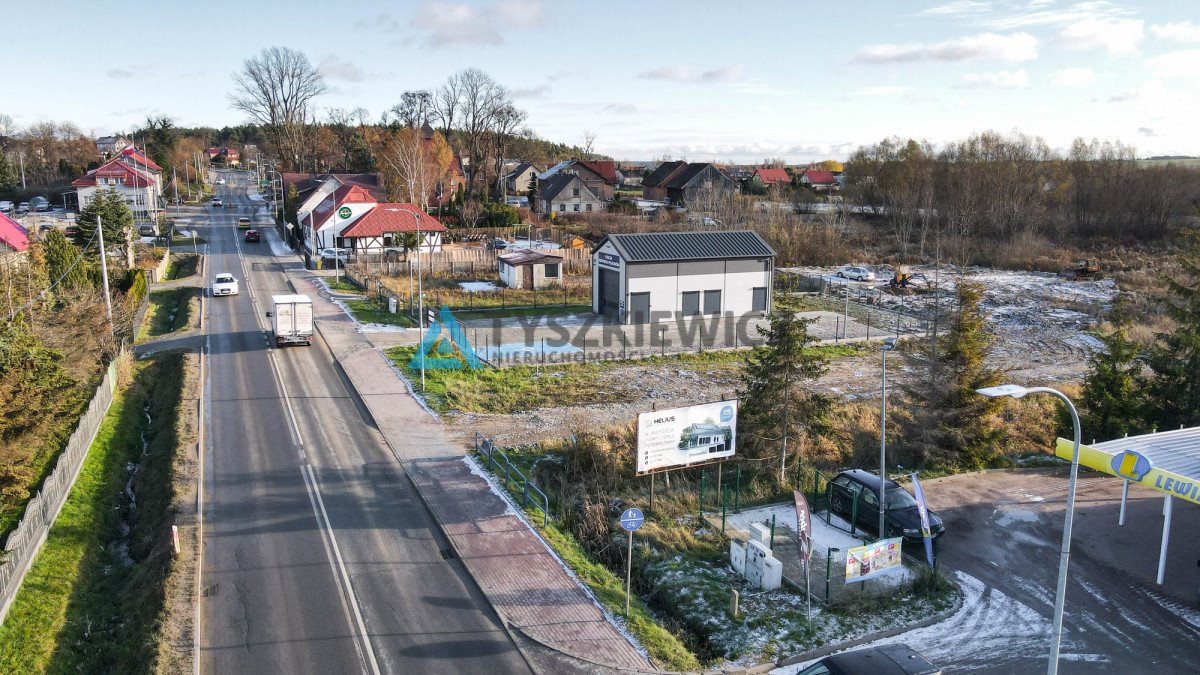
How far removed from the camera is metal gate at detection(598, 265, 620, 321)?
38.7 m

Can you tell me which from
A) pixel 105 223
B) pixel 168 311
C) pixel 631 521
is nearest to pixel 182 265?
pixel 105 223

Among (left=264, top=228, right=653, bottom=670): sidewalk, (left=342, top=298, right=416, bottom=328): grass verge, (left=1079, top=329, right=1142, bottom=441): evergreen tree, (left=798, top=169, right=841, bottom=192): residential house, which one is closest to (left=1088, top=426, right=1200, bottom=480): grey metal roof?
(left=1079, top=329, right=1142, bottom=441): evergreen tree

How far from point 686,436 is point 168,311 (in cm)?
3390

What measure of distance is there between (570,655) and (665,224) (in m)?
59.2

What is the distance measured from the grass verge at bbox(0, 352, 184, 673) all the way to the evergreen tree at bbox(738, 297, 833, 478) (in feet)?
44.1

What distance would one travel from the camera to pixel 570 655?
42.6ft

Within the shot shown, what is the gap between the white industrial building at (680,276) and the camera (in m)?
37.8

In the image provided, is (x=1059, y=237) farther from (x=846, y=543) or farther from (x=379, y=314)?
(x=846, y=543)

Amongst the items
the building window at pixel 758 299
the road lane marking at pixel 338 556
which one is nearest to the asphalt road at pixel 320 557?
the road lane marking at pixel 338 556

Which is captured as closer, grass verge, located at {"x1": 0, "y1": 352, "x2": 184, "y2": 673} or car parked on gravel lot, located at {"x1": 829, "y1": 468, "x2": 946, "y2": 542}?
grass verge, located at {"x1": 0, "y1": 352, "x2": 184, "y2": 673}

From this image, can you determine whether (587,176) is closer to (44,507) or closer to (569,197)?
(569,197)

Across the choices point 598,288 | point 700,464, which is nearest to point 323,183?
point 598,288

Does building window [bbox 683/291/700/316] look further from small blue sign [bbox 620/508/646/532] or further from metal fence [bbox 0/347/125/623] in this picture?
small blue sign [bbox 620/508/646/532]

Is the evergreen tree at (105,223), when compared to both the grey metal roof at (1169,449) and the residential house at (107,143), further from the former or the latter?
the residential house at (107,143)
